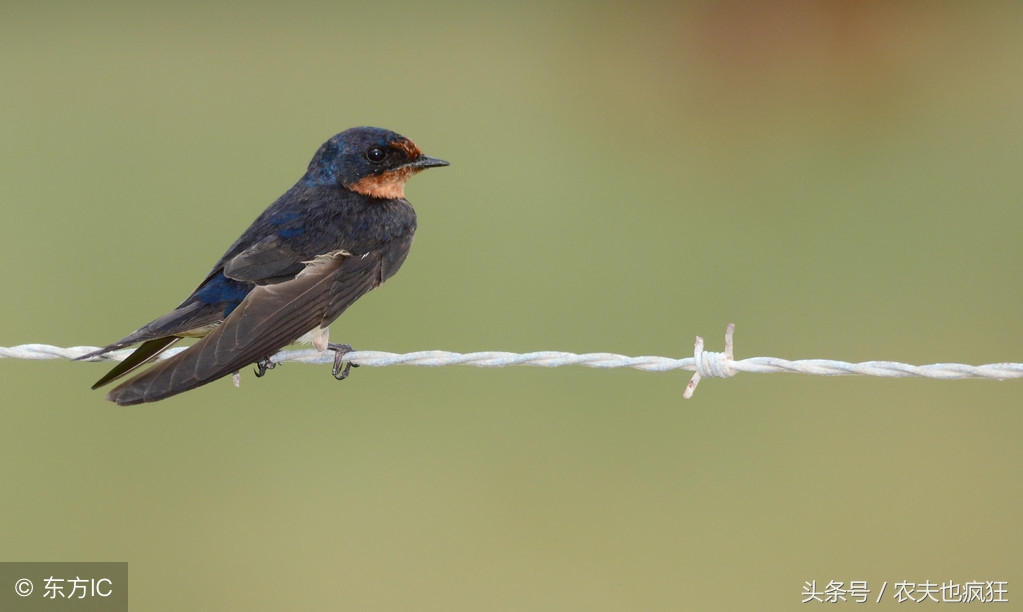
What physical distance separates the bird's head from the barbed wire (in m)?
0.81

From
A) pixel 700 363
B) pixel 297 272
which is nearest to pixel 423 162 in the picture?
pixel 297 272

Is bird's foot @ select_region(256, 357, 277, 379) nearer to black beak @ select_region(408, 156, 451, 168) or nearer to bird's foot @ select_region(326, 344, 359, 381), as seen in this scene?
bird's foot @ select_region(326, 344, 359, 381)

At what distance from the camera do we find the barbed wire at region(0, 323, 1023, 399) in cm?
224

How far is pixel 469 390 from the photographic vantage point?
6215 mm

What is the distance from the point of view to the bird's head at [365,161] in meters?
3.39

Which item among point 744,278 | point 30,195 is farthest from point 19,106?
point 744,278

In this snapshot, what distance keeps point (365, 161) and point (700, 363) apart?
1364mm

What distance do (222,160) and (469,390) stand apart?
9.38 ft

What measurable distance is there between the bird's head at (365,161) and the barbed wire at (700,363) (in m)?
0.81

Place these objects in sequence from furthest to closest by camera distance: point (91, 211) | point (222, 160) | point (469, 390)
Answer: point (222, 160), point (91, 211), point (469, 390)

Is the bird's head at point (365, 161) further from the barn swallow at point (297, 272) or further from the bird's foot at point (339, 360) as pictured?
the bird's foot at point (339, 360)

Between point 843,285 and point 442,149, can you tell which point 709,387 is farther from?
point 442,149

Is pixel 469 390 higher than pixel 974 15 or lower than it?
lower

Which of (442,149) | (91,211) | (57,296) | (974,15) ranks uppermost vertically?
(974,15)
